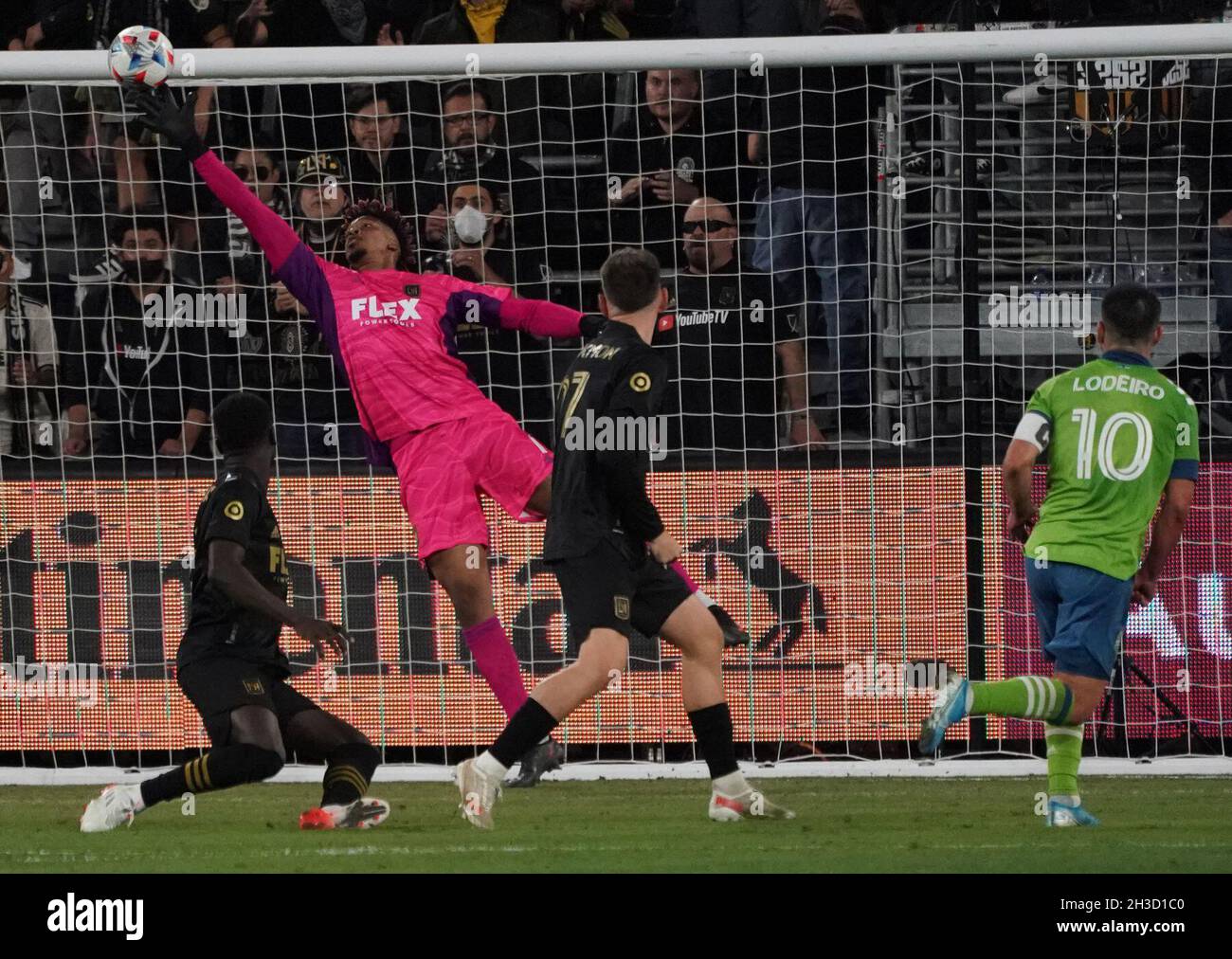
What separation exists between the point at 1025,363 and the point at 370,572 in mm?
3445

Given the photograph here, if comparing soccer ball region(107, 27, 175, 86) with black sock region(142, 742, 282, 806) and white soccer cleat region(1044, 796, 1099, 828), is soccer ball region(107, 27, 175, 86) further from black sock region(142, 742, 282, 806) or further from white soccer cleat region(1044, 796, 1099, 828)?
white soccer cleat region(1044, 796, 1099, 828)

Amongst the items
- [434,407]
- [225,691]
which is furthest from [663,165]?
[225,691]

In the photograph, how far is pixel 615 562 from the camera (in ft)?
20.5

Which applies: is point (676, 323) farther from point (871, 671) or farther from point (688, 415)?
point (871, 671)

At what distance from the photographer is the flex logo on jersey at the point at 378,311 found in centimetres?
747

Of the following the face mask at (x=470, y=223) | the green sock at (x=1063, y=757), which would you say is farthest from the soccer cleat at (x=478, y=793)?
the face mask at (x=470, y=223)

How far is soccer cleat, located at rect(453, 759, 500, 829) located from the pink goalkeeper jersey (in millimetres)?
1830

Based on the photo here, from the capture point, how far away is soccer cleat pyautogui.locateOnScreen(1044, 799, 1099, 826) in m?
6.40

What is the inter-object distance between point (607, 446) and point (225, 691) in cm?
162

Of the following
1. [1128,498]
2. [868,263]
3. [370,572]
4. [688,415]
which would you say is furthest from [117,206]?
[1128,498]

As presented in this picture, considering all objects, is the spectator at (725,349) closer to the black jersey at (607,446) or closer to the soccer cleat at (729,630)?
the soccer cleat at (729,630)

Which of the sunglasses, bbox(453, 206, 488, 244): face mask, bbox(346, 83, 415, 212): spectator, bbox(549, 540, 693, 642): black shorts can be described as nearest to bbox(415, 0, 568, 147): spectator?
bbox(346, 83, 415, 212): spectator

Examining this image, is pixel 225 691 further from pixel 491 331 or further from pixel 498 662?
pixel 491 331

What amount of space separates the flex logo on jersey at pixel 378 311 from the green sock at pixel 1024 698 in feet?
9.20
